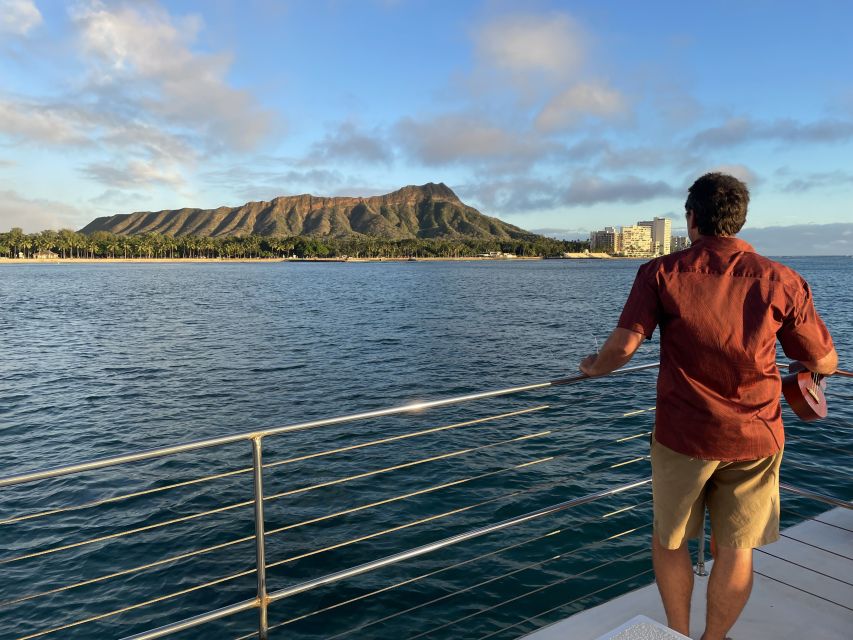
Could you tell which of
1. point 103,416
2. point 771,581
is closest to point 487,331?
point 103,416

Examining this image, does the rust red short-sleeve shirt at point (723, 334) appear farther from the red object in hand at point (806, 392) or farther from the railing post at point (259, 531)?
the railing post at point (259, 531)

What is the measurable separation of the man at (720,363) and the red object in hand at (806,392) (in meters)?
0.46

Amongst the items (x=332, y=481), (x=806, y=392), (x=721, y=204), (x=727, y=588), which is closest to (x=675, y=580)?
(x=727, y=588)

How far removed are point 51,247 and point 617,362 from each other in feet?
639

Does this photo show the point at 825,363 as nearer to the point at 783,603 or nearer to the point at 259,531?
the point at 783,603

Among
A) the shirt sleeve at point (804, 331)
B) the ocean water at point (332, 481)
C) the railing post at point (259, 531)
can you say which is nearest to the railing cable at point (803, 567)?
the ocean water at point (332, 481)

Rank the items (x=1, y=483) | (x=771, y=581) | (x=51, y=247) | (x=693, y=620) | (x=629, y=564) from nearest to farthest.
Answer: (x=1, y=483), (x=693, y=620), (x=771, y=581), (x=629, y=564), (x=51, y=247)

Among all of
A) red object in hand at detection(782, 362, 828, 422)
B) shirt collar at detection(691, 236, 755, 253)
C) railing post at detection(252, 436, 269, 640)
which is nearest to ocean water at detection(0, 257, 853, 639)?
red object in hand at detection(782, 362, 828, 422)

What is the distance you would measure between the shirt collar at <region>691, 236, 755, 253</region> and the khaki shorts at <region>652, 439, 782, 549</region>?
842mm

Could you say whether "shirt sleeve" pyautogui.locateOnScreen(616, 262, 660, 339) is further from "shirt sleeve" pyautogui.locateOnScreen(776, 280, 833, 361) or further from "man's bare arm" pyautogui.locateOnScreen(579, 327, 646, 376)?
"shirt sleeve" pyautogui.locateOnScreen(776, 280, 833, 361)

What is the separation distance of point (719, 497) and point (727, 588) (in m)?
0.46

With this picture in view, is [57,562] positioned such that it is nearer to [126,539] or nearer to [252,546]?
[126,539]

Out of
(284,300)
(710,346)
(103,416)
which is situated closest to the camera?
(710,346)

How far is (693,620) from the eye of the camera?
314 centimetres
